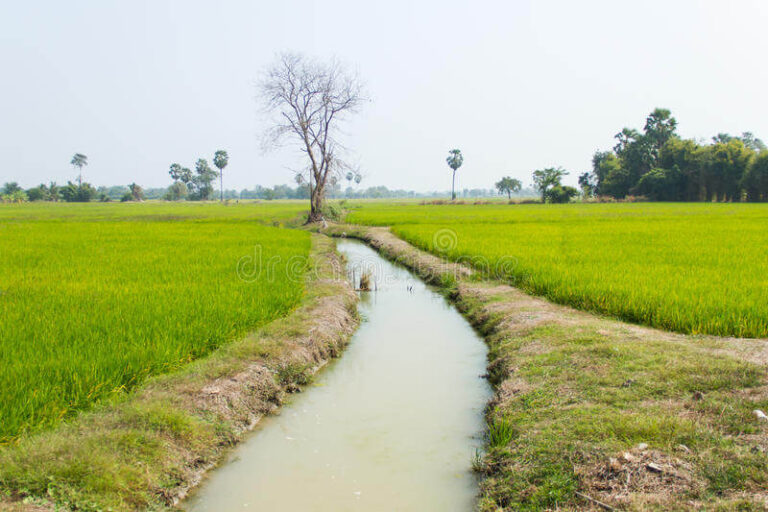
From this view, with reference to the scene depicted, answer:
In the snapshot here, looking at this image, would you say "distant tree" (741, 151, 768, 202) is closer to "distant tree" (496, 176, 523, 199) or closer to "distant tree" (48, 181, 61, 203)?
"distant tree" (496, 176, 523, 199)

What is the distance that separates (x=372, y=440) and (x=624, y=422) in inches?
71.8

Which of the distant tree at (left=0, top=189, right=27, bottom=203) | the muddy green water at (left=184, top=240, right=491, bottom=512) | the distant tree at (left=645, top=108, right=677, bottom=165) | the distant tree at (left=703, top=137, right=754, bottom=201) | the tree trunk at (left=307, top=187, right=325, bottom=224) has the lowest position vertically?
the muddy green water at (left=184, top=240, right=491, bottom=512)

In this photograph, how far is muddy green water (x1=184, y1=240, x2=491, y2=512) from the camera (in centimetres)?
312

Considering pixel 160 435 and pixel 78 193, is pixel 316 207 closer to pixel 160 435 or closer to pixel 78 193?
pixel 160 435

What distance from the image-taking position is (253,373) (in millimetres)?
4527

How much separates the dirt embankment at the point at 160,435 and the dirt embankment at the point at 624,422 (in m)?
1.97

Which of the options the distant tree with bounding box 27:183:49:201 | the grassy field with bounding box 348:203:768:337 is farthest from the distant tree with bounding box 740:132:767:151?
the distant tree with bounding box 27:183:49:201

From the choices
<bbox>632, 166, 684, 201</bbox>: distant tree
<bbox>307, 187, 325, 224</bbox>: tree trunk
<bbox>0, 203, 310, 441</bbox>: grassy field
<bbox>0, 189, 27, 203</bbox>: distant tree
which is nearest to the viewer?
<bbox>0, 203, 310, 441</bbox>: grassy field

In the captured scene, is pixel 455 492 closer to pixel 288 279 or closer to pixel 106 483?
pixel 106 483

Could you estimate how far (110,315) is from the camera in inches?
202

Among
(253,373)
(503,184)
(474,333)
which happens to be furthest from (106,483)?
(503,184)

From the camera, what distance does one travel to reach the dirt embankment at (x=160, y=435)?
8.65ft

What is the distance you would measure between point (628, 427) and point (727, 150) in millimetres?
50469

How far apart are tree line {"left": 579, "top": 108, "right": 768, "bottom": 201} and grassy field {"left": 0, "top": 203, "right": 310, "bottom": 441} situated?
4613cm
